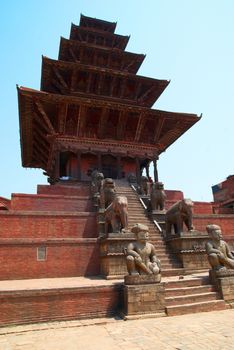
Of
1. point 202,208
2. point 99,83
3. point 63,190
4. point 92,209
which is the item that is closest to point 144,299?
point 92,209

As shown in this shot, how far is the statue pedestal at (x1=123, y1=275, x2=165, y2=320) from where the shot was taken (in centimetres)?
659

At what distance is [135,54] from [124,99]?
4805 mm

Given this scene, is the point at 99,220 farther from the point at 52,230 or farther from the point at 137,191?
the point at 137,191

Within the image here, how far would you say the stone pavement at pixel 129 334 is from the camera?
15.7 ft

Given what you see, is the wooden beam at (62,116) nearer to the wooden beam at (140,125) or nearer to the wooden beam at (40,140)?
the wooden beam at (40,140)

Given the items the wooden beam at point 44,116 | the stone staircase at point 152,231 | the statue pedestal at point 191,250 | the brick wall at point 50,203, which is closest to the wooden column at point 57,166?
the wooden beam at point 44,116

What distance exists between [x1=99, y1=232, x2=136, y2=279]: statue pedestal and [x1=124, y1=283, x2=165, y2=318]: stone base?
6.91 feet

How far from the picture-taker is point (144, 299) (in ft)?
22.1

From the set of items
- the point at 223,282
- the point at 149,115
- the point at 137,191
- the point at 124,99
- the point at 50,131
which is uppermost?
the point at 124,99

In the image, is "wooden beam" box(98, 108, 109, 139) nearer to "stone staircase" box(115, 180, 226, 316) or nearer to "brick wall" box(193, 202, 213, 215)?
"brick wall" box(193, 202, 213, 215)

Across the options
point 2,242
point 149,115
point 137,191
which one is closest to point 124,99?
point 149,115

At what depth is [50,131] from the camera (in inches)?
693

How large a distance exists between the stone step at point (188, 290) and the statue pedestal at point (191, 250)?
1.94m

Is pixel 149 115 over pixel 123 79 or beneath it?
beneath
